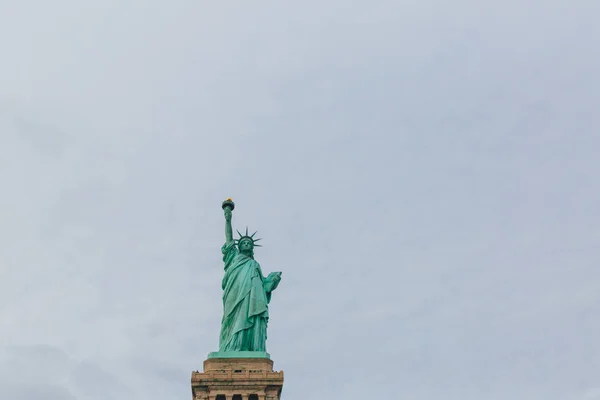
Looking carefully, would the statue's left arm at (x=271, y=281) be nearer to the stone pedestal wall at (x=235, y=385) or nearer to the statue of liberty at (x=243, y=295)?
the statue of liberty at (x=243, y=295)

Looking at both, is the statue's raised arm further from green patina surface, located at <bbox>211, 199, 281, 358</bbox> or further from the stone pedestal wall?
the stone pedestal wall

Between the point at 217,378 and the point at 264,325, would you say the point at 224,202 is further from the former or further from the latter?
the point at 217,378

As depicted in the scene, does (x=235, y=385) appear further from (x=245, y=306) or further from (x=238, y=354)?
(x=245, y=306)

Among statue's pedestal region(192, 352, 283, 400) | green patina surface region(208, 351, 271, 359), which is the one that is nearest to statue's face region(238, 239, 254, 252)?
green patina surface region(208, 351, 271, 359)

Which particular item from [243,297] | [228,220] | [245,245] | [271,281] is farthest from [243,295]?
[228,220]

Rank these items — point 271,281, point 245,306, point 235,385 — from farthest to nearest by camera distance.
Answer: point 271,281
point 245,306
point 235,385

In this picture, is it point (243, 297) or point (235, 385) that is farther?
point (243, 297)

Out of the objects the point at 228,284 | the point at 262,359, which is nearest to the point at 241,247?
the point at 228,284
